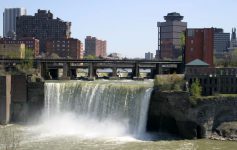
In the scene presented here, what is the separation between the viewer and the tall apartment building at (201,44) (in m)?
74.9

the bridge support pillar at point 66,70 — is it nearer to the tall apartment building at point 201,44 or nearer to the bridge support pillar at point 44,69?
the bridge support pillar at point 44,69

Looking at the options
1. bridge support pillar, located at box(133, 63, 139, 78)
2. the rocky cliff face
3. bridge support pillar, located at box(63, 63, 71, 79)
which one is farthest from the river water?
bridge support pillar, located at box(133, 63, 139, 78)

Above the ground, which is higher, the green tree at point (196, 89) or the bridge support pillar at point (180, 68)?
the bridge support pillar at point (180, 68)

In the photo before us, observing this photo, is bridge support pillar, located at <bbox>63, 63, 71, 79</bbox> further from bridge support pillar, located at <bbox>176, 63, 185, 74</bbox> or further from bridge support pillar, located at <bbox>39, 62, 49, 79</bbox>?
bridge support pillar, located at <bbox>176, 63, 185, 74</bbox>

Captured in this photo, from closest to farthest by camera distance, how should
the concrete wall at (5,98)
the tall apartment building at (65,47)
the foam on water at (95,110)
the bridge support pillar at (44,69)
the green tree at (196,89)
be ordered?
the green tree at (196,89) < the foam on water at (95,110) < the concrete wall at (5,98) < the bridge support pillar at (44,69) < the tall apartment building at (65,47)

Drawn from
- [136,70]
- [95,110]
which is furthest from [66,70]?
[95,110]

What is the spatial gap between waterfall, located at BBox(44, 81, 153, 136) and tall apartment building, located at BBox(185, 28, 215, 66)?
19.6 metres

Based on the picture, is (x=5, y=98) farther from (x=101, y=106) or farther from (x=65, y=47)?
(x=65, y=47)

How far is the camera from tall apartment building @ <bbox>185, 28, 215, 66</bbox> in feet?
246

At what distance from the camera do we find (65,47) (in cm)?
16762

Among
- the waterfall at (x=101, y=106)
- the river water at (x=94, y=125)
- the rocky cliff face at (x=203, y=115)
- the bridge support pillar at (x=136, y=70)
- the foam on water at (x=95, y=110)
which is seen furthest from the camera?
the bridge support pillar at (x=136, y=70)

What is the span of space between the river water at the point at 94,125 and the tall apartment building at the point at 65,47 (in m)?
103

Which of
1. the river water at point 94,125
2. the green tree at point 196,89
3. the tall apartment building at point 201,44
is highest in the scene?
the tall apartment building at point 201,44

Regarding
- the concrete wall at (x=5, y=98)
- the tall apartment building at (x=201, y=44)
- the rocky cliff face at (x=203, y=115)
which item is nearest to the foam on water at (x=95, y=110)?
the rocky cliff face at (x=203, y=115)
